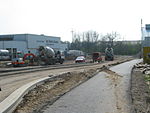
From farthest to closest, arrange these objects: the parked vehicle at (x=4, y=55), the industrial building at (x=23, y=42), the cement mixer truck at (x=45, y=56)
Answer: the industrial building at (x=23, y=42), the parked vehicle at (x=4, y=55), the cement mixer truck at (x=45, y=56)

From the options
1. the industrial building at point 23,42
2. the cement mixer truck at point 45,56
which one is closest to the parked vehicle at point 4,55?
the industrial building at point 23,42

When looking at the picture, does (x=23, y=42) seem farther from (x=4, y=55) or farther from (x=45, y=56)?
(x=45, y=56)

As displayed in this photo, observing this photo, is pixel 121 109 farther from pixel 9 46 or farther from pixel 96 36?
pixel 96 36

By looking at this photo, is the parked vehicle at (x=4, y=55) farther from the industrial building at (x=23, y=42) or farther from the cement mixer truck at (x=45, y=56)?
the cement mixer truck at (x=45, y=56)

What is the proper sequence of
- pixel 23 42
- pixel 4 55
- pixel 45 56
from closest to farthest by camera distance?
pixel 45 56 → pixel 4 55 → pixel 23 42

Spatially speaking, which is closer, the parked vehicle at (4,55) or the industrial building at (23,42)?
the parked vehicle at (4,55)

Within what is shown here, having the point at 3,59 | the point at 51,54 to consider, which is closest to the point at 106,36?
the point at 3,59

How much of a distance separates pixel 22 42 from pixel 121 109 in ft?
271

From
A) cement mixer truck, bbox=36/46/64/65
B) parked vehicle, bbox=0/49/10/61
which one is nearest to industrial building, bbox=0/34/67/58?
parked vehicle, bbox=0/49/10/61

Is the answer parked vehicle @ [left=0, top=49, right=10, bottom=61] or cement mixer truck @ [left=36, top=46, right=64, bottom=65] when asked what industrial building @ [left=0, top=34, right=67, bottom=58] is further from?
cement mixer truck @ [left=36, top=46, right=64, bottom=65]

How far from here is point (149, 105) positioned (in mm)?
10469

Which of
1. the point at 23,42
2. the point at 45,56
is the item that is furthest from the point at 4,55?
the point at 45,56

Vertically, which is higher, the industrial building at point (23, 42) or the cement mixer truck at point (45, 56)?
the industrial building at point (23, 42)

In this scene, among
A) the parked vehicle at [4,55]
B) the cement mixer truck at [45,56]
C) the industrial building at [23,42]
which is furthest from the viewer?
the industrial building at [23,42]
